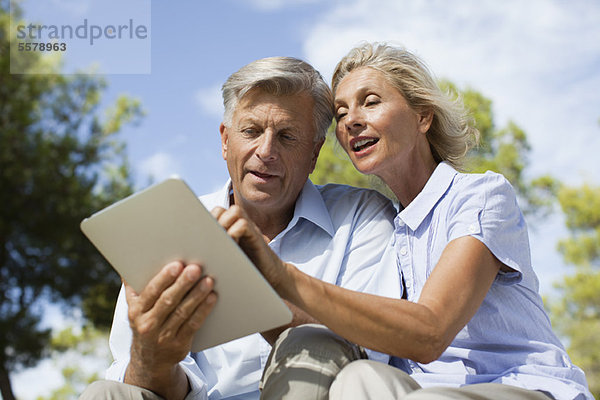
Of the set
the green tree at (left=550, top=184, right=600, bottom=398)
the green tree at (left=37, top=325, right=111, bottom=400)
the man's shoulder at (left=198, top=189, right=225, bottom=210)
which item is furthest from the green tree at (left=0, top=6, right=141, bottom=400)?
the green tree at (left=550, top=184, right=600, bottom=398)

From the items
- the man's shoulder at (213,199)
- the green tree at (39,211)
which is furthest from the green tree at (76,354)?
the man's shoulder at (213,199)

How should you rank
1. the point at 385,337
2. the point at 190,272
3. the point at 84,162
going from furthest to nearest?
the point at 84,162
the point at 385,337
the point at 190,272

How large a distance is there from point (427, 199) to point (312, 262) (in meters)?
0.56

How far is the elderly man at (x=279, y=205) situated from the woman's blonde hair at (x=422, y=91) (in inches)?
9.5

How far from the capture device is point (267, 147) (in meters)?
2.73

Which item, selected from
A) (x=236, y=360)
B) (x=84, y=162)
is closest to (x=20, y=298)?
(x=84, y=162)

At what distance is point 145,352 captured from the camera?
1.83m

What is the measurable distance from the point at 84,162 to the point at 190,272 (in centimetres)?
1058

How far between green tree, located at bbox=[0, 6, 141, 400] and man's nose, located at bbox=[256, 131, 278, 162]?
863cm

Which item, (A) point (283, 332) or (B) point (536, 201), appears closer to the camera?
(A) point (283, 332)

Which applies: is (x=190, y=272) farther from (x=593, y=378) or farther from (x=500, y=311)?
(x=593, y=378)

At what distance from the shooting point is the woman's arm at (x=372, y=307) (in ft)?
5.49

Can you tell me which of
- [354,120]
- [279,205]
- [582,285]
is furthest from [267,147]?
[582,285]

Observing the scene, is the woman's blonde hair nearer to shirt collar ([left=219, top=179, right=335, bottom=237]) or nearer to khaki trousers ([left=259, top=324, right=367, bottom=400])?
shirt collar ([left=219, top=179, right=335, bottom=237])
